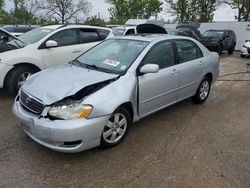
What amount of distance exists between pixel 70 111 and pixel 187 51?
9.27 feet

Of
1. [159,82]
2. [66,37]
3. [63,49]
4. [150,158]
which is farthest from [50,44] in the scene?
[150,158]

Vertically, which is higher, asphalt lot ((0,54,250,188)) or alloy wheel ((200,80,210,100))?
alloy wheel ((200,80,210,100))

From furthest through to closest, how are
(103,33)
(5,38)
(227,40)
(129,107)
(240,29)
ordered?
1. (240,29)
2. (227,40)
3. (103,33)
4. (5,38)
5. (129,107)

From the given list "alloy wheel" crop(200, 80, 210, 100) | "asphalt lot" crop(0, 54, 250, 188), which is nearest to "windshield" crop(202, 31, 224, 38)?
"alloy wheel" crop(200, 80, 210, 100)

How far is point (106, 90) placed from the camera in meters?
3.36

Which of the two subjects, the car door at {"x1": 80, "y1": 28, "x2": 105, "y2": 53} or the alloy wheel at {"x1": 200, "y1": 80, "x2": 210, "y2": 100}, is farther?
the car door at {"x1": 80, "y1": 28, "x2": 105, "y2": 53}

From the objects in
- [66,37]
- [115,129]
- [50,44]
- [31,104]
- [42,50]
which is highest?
[66,37]

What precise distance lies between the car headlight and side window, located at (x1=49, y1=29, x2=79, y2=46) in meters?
3.46

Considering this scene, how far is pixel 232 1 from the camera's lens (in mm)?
28969

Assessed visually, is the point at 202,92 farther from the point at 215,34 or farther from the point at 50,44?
the point at 215,34

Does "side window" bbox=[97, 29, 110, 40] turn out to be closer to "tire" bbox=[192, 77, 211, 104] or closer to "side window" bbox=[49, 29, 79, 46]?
"side window" bbox=[49, 29, 79, 46]

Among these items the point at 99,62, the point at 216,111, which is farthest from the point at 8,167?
the point at 216,111

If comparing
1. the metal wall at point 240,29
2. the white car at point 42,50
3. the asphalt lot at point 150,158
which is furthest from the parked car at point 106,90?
the metal wall at point 240,29

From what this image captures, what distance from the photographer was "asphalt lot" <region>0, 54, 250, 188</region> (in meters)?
2.90
